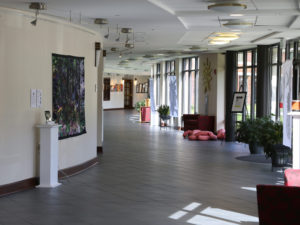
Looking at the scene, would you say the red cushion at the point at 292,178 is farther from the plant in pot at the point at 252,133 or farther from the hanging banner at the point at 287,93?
the plant in pot at the point at 252,133

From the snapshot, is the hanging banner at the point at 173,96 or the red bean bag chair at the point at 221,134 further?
the hanging banner at the point at 173,96

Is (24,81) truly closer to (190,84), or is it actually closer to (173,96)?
(173,96)

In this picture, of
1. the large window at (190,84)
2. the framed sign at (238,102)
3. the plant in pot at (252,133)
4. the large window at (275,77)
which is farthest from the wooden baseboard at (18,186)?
the large window at (190,84)

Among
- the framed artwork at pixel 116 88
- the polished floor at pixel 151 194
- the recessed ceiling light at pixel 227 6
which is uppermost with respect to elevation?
the recessed ceiling light at pixel 227 6

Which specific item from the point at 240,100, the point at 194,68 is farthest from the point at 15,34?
the point at 194,68

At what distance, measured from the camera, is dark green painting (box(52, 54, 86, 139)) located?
10.2m

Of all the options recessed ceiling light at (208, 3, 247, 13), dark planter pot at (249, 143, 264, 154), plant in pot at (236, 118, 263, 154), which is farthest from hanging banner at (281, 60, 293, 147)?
dark planter pot at (249, 143, 264, 154)

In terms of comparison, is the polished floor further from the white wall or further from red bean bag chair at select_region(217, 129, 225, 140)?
red bean bag chair at select_region(217, 129, 225, 140)

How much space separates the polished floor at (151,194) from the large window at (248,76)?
4054mm

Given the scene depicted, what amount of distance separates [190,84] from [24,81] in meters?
15.4

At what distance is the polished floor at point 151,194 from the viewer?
7.21m

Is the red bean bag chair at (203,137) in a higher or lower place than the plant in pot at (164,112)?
lower

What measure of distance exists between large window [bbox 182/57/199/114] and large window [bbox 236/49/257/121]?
13.1ft

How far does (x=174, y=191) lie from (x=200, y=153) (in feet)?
19.3
